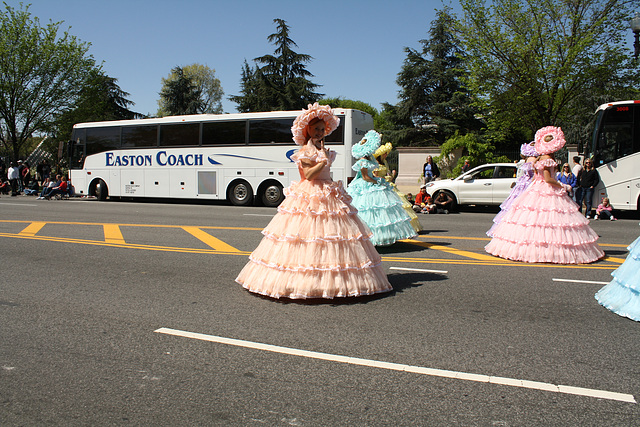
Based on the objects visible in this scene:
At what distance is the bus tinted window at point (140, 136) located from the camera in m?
23.3

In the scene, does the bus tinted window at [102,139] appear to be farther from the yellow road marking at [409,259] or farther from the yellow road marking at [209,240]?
the yellow road marking at [409,259]

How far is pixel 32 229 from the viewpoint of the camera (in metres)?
12.6

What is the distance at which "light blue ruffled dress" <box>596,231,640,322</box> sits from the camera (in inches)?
196

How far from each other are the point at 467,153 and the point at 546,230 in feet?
86.7

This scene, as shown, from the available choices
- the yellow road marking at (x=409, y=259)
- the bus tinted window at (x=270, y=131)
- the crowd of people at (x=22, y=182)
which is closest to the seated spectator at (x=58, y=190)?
the crowd of people at (x=22, y=182)

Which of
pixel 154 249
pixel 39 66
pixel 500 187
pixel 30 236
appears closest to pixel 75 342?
pixel 154 249

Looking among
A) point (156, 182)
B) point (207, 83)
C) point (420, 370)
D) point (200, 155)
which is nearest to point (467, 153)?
point (200, 155)

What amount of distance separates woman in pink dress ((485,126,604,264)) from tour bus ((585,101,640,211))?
31.9ft

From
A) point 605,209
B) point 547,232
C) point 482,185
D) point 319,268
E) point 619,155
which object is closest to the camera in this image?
point 319,268

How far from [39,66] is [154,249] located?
31.1 metres

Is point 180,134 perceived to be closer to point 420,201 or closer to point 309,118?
point 420,201

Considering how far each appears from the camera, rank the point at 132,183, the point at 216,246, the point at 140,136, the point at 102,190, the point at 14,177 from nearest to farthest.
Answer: the point at 216,246 < the point at 140,136 < the point at 132,183 < the point at 102,190 < the point at 14,177

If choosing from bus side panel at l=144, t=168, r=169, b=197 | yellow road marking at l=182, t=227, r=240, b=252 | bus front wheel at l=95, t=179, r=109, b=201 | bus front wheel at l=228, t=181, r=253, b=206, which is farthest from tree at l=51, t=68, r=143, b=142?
yellow road marking at l=182, t=227, r=240, b=252

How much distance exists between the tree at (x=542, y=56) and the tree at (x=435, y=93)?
2009cm
